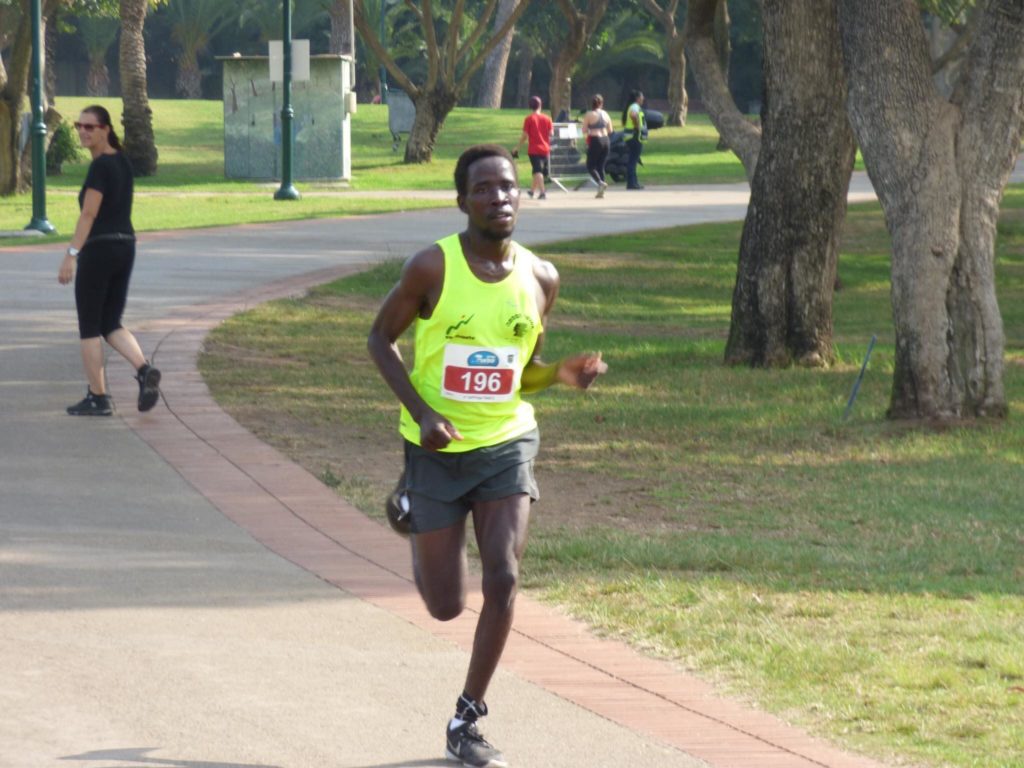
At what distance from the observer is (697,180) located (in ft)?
119

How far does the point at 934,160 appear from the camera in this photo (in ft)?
33.1

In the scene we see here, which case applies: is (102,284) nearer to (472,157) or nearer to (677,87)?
(472,157)

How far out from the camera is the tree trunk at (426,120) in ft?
129

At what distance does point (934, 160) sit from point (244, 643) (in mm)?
5822

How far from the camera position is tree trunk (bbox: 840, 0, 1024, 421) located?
33.1 ft

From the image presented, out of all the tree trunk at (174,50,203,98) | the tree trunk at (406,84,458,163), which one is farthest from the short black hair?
the tree trunk at (174,50,203,98)

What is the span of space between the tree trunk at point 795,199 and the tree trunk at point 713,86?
121 centimetres

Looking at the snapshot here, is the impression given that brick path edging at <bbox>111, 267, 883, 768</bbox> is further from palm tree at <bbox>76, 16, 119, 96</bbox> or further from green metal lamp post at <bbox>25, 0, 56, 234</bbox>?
palm tree at <bbox>76, 16, 119, 96</bbox>

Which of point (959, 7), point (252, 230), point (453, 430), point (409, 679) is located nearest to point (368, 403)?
point (409, 679)

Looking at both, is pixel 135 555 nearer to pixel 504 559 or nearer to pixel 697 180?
pixel 504 559

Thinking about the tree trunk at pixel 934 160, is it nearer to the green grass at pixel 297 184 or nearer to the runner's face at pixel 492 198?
the runner's face at pixel 492 198

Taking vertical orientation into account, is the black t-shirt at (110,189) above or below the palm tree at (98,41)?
below

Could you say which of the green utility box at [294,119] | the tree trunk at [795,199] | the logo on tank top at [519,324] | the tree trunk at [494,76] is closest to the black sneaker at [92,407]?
the tree trunk at [795,199]

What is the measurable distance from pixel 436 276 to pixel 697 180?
31883 millimetres
